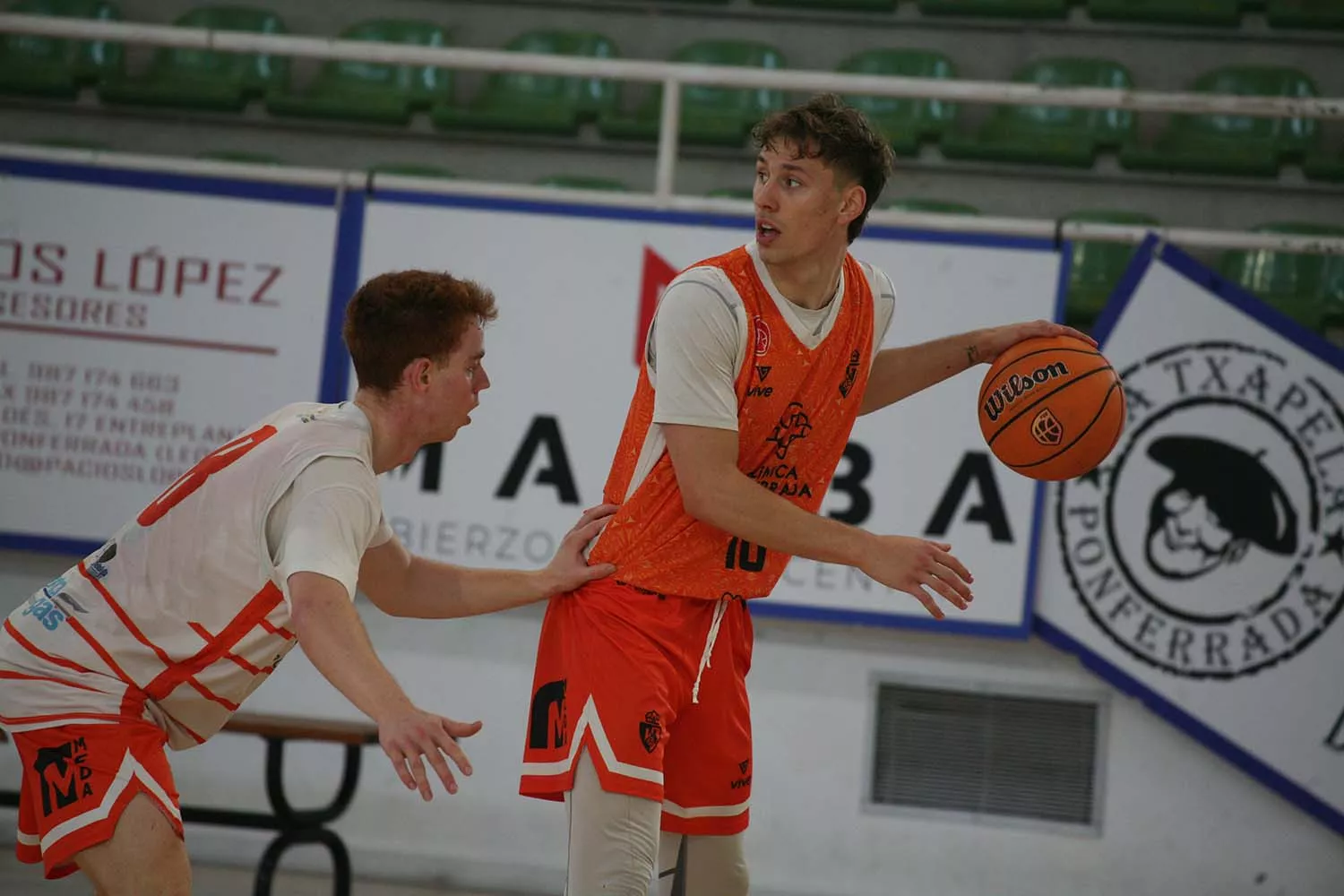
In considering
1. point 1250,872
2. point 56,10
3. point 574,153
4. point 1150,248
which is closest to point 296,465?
point 1150,248

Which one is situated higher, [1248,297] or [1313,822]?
[1248,297]

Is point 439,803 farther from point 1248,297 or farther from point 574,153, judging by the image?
point 574,153

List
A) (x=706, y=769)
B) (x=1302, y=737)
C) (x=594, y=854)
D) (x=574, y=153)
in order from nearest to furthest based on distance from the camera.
A: (x=594, y=854), (x=706, y=769), (x=1302, y=737), (x=574, y=153)

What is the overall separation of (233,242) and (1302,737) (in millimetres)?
4151

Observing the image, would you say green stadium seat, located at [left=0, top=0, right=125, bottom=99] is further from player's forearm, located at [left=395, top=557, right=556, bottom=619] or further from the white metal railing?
player's forearm, located at [left=395, top=557, right=556, bottom=619]

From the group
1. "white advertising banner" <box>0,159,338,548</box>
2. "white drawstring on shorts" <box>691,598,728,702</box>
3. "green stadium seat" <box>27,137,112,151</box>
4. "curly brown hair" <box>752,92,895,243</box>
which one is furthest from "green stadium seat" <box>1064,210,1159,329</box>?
"green stadium seat" <box>27,137,112,151</box>

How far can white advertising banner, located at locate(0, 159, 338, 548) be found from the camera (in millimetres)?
5301

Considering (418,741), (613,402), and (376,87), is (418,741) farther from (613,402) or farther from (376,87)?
(376,87)

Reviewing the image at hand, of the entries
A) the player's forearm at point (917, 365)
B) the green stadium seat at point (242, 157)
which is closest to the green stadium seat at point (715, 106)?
the green stadium seat at point (242, 157)

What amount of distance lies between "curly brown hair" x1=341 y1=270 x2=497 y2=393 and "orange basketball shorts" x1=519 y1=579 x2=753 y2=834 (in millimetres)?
587

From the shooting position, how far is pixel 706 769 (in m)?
2.82

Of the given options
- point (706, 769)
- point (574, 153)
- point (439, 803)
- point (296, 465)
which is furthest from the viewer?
point (574, 153)

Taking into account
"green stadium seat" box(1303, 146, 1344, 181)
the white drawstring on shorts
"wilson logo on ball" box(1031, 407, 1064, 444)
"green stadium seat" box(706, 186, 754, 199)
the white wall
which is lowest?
the white wall

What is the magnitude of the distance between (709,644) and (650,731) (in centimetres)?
23
